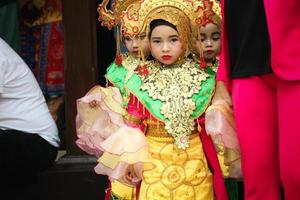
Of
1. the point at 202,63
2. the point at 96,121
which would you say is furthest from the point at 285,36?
the point at 96,121

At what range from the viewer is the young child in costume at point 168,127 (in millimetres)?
2996

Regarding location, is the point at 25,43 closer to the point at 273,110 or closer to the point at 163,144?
the point at 163,144

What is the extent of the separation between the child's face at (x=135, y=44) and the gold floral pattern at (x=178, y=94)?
0.22m

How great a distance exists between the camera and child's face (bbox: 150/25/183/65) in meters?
3.00

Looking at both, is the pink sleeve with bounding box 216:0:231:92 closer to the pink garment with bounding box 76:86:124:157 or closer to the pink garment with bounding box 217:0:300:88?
the pink garment with bounding box 217:0:300:88

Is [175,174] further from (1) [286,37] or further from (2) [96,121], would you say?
(1) [286,37]

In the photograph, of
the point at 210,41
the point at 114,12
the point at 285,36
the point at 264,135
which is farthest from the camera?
the point at 114,12

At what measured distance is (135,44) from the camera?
337 centimetres

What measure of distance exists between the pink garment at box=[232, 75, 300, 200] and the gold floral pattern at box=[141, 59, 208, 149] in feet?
0.98

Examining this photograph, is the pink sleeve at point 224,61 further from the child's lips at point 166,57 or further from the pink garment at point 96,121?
the pink garment at point 96,121

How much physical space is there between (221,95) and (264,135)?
1.13 feet

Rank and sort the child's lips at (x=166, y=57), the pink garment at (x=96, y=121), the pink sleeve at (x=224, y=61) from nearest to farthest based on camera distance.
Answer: the pink sleeve at (x=224, y=61) → the child's lips at (x=166, y=57) → the pink garment at (x=96, y=121)

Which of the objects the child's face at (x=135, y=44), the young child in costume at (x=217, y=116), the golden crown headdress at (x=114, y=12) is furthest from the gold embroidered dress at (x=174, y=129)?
the golden crown headdress at (x=114, y=12)

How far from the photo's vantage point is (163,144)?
3.05 meters
